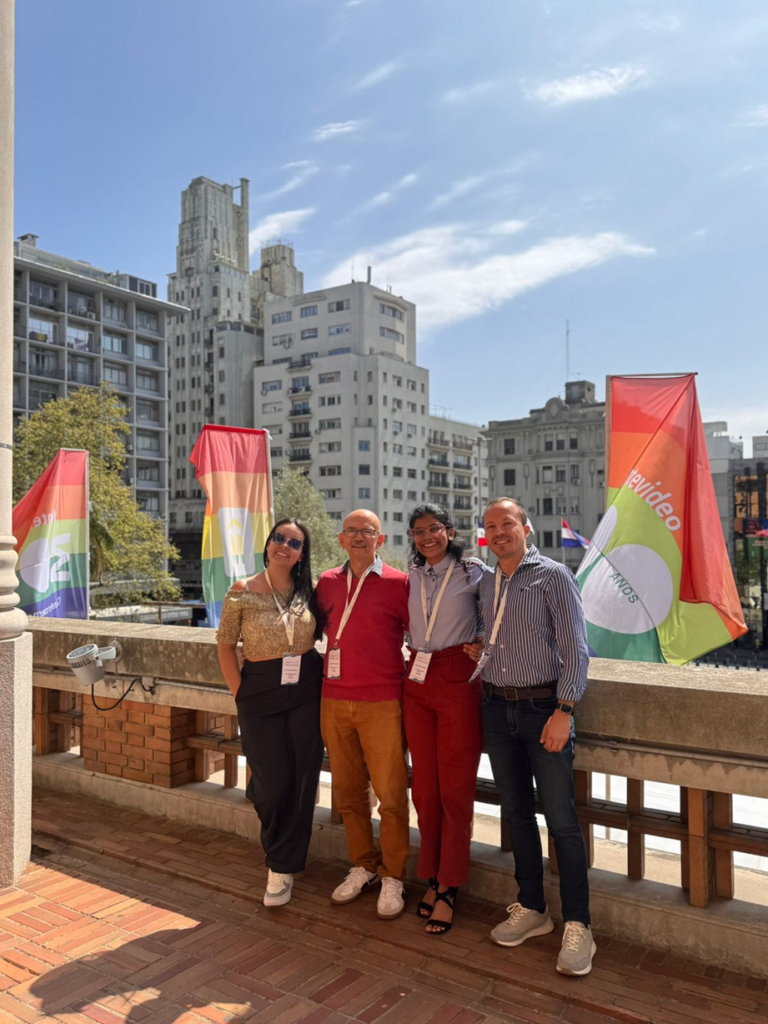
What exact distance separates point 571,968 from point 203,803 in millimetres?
2516

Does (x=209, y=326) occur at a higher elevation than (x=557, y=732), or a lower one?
higher

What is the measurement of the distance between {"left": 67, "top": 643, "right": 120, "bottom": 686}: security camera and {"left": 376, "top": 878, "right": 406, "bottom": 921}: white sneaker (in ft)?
7.20

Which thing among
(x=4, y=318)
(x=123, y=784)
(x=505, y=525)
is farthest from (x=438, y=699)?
(x=4, y=318)

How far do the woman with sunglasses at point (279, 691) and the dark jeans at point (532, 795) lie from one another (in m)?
0.98

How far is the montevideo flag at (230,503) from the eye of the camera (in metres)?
11.1

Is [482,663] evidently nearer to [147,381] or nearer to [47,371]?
[47,371]

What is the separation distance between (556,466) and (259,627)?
67.2m

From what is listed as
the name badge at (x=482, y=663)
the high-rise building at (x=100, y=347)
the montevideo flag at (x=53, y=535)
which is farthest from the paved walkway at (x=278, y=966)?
the high-rise building at (x=100, y=347)

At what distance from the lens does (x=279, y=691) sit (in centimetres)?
406

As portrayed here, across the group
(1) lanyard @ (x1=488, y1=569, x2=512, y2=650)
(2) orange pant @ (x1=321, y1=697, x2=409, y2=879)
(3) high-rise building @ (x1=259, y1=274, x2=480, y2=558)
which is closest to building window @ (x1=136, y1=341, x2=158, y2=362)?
(3) high-rise building @ (x1=259, y1=274, x2=480, y2=558)

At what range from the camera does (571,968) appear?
322 cm

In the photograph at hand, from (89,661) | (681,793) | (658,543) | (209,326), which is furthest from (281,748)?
(209,326)

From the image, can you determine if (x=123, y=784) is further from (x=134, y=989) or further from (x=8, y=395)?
(x=8, y=395)

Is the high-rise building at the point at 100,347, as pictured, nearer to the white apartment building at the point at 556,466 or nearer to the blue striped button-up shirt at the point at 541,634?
the white apartment building at the point at 556,466
